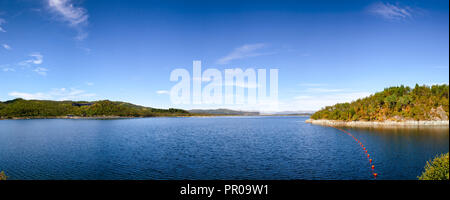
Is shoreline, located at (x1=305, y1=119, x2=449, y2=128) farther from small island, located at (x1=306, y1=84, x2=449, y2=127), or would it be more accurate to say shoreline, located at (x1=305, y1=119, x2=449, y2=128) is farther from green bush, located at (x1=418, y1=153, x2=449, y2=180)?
green bush, located at (x1=418, y1=153, x2=449, y2=180)

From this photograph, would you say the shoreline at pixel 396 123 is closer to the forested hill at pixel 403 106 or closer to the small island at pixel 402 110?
the small island at pixel 402 110

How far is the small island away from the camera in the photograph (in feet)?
338

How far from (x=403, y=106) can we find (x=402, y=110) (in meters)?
7.28

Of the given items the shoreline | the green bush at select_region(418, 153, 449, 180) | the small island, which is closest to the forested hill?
the small island

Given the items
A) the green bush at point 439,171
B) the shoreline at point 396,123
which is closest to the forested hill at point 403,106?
the shoreline at point 396,123

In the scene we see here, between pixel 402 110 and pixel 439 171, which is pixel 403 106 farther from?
pixel 439 171

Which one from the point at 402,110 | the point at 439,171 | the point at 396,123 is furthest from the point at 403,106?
the point at 439,171

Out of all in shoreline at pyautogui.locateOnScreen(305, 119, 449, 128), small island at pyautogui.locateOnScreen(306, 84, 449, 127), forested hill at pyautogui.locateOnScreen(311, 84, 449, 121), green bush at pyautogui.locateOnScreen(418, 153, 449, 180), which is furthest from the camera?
forested hill at pyautogui.locateOnScreen(311, 84, 449, 121)

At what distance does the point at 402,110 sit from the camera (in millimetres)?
111312
